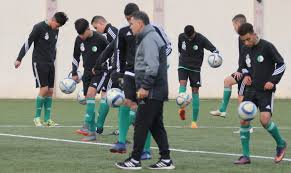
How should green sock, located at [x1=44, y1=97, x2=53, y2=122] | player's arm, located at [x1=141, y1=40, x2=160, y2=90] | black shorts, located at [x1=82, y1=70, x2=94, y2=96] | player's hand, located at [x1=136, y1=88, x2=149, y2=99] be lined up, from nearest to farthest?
player's arm, located at [x1=141, y1=40, x2=160, y2=90]
player's hand, located at [x1=136, y1=88, x2=149, y2=99]
black shorts, located at [x1=82, y1=70, x2=94, y2=96]
green sock, located at [x1=44, y1=97, x2=53, y2=122]

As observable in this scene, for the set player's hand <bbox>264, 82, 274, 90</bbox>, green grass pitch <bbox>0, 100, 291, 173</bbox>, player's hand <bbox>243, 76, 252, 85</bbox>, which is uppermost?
player's hand <bbox>243, 76, 252, 85</bbox>

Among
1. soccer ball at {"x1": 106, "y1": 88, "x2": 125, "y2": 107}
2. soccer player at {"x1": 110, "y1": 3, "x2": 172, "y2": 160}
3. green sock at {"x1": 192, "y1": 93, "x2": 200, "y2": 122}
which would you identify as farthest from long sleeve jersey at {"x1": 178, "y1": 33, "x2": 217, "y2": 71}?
soccer ball at {"x1": 106, "y1": 88, "x2": 125, "y2": 107}

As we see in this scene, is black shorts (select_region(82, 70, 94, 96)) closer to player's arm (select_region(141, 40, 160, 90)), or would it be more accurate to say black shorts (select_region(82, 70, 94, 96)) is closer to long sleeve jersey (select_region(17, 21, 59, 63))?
long sleeve jersey (select_region(17, 21, 59, 63))

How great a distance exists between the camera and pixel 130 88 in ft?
36.2

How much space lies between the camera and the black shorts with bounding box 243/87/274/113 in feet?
34.7

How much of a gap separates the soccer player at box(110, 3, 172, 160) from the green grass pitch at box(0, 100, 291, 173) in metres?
0.22

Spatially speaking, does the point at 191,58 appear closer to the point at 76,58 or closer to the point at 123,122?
the point at 76,58

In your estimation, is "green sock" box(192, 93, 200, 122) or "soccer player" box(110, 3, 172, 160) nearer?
"soccer player" box(110, 3, 172, 160)

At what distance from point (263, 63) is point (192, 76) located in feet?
22.0

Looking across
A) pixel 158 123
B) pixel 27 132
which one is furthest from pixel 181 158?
pixel 27 132

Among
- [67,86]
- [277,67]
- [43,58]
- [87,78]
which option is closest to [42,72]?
[43,58]

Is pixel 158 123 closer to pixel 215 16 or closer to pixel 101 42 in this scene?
pixel 101 42

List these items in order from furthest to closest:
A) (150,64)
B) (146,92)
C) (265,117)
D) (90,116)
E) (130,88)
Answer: (90,116)
(130,88)
(265,117)
(146,92)
(150,64)

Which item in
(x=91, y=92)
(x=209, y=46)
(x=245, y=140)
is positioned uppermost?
(x=209, y=46)
